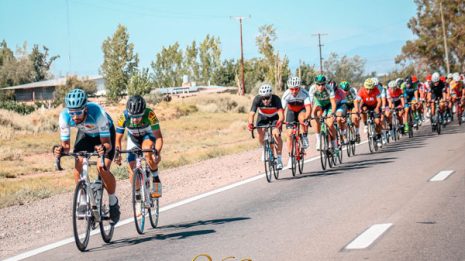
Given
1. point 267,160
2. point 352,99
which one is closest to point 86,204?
point 267,160

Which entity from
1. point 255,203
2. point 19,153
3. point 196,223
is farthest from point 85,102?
point 19,153

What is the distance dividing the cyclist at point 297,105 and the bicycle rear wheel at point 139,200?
21.3ft

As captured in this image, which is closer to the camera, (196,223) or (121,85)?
(196,223)

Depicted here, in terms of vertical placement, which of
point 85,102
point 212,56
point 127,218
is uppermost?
point 212,56

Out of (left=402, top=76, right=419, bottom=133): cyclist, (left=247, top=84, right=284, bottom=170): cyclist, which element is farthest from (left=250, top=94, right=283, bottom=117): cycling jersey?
(left=402, top=76, right=419, bottom=133): cyclist

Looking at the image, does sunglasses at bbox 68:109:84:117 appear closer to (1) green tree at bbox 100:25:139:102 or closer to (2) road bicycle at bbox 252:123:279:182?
(2) road bicycle at bbox 252:123:279:182

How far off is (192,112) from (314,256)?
59.6 meters

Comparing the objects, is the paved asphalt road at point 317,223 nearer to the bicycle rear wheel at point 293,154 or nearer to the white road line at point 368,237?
the white road line at point 368,237

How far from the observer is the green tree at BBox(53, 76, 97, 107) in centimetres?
8960

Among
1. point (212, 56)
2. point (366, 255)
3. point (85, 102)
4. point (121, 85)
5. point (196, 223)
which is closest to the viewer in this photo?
point (366, 255)

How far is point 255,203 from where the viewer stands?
12711 millimetres

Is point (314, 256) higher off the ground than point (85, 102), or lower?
lower

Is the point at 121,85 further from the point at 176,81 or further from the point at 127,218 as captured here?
the point at 127,218

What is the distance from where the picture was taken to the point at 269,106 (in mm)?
16203
